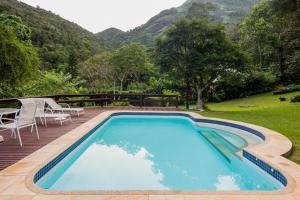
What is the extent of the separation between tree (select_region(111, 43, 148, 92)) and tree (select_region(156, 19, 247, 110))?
54.4 feet

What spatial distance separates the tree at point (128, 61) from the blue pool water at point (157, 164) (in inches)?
825

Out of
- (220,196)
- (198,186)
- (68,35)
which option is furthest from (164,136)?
(68,35)

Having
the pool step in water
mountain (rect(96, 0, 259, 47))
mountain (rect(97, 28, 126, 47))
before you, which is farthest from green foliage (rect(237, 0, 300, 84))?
mountain (rect(97, 28, 126, 47))

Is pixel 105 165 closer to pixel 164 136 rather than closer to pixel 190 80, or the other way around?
pixel 164 136

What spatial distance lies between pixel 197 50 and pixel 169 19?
6440 cm

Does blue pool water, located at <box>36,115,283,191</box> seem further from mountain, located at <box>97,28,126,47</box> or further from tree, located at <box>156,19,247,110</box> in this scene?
mountain, located at <box>97,28,126,47</box>

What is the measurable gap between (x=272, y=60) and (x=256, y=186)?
28.0m

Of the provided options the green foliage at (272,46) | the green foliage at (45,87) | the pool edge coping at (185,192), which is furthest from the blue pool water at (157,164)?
the green foliage at (272,46)

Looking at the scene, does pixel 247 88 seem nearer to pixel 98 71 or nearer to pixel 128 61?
pixel 128 61

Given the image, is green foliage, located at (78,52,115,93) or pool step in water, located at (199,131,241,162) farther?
green foliage, located at (78,52,115,93)

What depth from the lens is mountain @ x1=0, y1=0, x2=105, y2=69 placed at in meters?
32.5

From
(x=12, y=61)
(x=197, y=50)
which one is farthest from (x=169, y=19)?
(x=12, y=61)

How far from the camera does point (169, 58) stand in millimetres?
14711

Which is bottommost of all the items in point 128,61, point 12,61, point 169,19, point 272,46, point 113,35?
point 12,61
